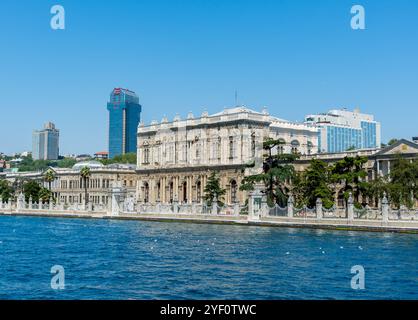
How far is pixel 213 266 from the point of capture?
1181 inches

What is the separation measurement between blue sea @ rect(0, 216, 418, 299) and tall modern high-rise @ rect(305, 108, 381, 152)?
119941 millimetres

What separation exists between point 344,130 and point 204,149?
291 ft

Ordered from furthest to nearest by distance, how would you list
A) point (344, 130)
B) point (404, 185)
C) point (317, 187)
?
point (344, 130)
point (317, 187)
point (404, 185)

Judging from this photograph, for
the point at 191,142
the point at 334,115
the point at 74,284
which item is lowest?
the point at 74,284

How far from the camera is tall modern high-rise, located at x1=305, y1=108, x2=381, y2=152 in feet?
545

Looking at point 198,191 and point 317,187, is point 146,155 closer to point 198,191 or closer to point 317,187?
point 198,191

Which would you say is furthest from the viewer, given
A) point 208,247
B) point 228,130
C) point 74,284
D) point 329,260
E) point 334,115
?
point 334,115

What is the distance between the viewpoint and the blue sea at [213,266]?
23.3m

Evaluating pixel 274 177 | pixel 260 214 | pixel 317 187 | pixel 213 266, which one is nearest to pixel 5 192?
pixel 274 177

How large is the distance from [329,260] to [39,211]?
76994mm

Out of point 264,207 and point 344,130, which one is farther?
point 344,130

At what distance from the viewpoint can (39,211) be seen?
3986 inches

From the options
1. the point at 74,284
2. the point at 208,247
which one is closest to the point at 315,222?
the point at 208,247
